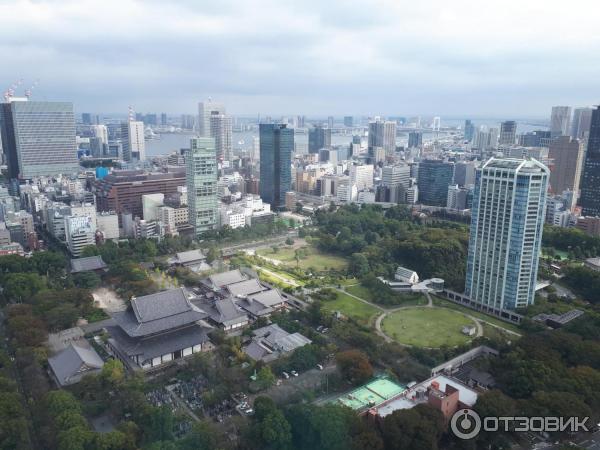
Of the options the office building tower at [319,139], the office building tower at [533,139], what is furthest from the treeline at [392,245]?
the office building tower at [319,139]

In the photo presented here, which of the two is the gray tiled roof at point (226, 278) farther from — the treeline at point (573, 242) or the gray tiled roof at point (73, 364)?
the treeline at point (573, 242)

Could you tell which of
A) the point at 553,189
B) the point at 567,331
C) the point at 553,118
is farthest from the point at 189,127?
the point at 567,331

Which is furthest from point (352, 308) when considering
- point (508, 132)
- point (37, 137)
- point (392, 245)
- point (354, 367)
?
point (508, 132)

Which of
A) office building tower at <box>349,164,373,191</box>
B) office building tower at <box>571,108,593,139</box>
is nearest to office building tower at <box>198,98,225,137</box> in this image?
office building tower at <box>349,164,373,191</box>

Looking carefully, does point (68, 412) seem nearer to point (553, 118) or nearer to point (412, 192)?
point (412, 192)

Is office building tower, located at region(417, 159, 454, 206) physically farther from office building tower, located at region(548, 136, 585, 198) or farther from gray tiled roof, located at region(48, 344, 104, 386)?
gray tiled roof, located at region(48, 344, 104, 386)
